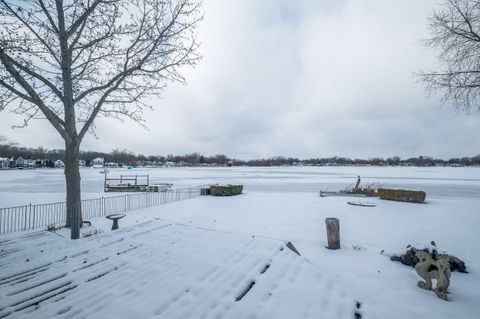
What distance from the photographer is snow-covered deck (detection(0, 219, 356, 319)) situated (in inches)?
155


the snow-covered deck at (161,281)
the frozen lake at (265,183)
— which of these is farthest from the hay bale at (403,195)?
the snow-covered deck at (161,281)

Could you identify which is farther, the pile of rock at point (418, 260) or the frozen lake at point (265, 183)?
the frozen lake at point (265, 183)

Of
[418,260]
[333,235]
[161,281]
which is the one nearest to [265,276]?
[161,281]

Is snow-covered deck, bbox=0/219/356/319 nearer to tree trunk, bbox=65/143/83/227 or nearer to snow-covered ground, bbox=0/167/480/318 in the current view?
snow-covered ground, bbox=0/167/480/318

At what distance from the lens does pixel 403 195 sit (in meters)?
→ 20.1

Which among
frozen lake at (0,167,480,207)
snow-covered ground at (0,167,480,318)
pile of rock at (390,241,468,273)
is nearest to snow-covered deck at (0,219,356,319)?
snow-covered ground at (0,167,480,318)

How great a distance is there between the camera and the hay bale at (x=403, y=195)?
63.2 feet

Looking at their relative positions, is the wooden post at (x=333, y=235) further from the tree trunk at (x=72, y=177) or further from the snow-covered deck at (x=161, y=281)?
the tree trunk at (x=72, y=177)

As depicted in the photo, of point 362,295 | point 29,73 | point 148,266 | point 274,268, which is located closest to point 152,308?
point 148,266

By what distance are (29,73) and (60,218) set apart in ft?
27.4

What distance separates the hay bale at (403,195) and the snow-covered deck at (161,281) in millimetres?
17124

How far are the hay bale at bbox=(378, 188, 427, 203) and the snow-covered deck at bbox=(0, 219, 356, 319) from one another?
17.1m

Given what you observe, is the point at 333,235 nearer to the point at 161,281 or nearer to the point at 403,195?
the point at 161,281

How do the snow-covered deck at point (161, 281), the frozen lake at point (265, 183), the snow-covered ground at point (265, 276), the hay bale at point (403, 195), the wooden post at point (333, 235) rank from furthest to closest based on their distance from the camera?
1. the frozen lake at point (265, 183)
2. the hay bale at point (403, 195)
3. the wooden post at point (333, 235)
4. the snow-covered ground at point (265, 276)
5. the snow-covered deck at point (161, 281)
